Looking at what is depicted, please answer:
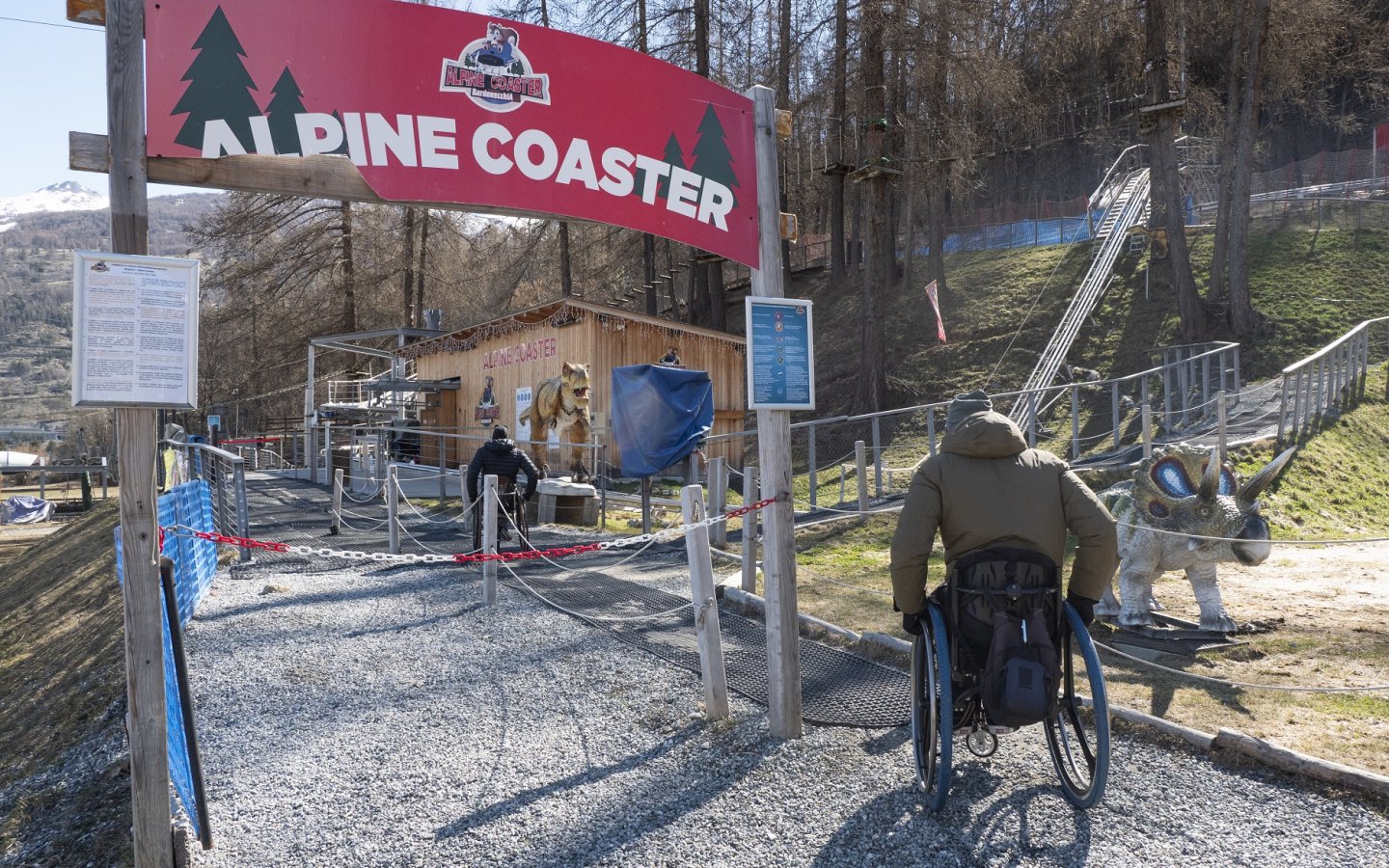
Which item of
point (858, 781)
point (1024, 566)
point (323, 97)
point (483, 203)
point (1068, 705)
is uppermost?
point (323, 97)

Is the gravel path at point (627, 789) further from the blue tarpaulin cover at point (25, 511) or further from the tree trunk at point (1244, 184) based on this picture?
the blue tarpaulin cover at point (25, 511)

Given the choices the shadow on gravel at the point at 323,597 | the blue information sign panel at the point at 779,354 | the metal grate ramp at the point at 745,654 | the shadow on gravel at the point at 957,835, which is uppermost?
the blue information sign panel at the point at 779,354

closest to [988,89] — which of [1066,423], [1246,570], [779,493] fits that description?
[1066,423]

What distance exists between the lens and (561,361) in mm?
20891

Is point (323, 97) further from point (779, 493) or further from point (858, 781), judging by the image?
point (858, 781)

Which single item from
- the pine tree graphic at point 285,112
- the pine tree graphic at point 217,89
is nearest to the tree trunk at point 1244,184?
the pine tree graphic at point 285,112

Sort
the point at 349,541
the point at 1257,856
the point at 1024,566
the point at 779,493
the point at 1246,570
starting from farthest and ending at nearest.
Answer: the point at 349,541, the point at 1246,570, the point at 779,493, the point at 1024,566, the point at 1257,856

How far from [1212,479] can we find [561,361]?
52.8 ft

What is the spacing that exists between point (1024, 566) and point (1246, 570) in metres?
6.21

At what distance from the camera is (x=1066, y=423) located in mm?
17969

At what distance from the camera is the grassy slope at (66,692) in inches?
184

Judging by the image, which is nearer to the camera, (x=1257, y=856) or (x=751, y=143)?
(x=1257, y=856)

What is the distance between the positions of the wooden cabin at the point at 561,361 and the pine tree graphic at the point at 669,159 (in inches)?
497

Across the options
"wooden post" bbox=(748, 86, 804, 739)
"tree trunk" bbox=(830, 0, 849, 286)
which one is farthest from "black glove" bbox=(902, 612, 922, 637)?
"tree trunk" bbox=(830, 0, 849, 286)
